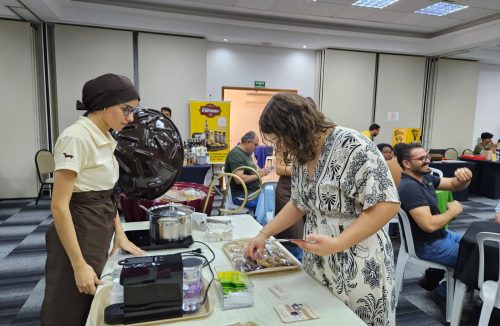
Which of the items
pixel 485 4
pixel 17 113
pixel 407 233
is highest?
pixel 485 4

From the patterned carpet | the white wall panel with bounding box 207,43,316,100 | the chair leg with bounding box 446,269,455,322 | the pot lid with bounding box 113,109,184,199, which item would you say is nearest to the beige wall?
the white wall panel with bounding box 207,43,316,100

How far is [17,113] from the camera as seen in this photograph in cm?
529

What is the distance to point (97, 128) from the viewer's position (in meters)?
1.22

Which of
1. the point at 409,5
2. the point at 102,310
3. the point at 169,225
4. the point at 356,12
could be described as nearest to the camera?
the point at 102,310

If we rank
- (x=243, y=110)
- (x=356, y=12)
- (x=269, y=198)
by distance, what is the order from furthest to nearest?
(x=243, y=110) < (x=356, y=12) < (x=269, y=198)

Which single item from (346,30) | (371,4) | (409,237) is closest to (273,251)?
(409,237)

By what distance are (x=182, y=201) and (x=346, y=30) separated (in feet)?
18.9

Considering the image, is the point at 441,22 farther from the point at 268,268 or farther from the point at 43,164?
the point at 43,164

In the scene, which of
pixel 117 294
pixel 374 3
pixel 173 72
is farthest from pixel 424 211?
pixel 173 72

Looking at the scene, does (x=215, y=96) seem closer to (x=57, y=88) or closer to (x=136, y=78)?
(x=136, y=78)

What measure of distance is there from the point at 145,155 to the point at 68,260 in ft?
1.73

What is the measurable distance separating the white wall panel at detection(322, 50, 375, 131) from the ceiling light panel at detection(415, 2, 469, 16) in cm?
144

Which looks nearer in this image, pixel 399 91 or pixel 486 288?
pixel 486 288

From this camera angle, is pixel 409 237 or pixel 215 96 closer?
pixel 409 237
